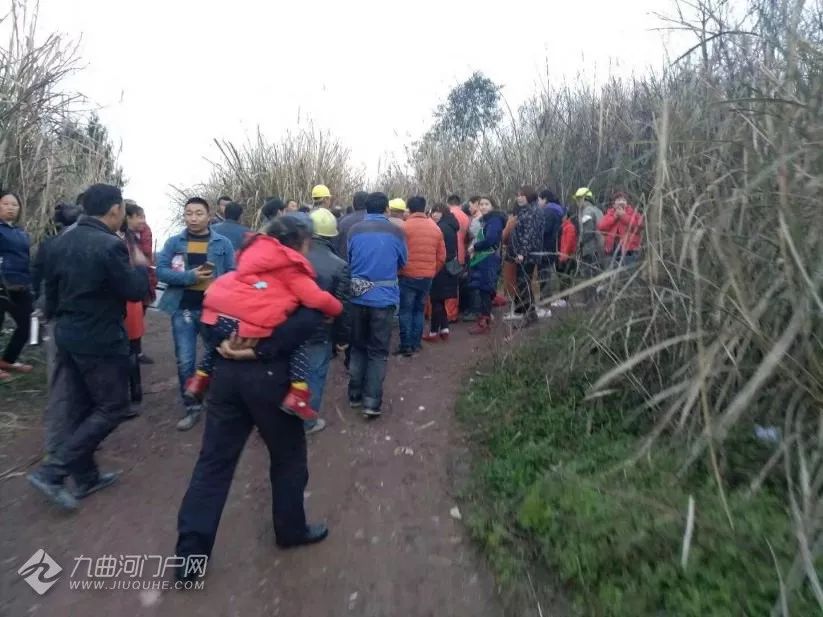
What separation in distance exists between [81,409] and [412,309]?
165 inches

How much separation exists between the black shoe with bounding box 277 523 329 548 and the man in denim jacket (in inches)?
93.5

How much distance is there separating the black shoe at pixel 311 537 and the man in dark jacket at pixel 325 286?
1.40m

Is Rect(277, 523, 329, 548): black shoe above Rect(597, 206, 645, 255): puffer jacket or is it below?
below

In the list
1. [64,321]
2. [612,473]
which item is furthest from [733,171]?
[64,321]

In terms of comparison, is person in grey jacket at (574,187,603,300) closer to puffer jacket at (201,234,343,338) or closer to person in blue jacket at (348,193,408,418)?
person in blue jacket at (348,193,408,418)

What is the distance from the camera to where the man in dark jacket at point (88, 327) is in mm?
4461

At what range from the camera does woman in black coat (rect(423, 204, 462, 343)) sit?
29.9 ft

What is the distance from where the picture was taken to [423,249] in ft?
25.4

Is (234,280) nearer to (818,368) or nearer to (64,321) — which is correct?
(64,321)

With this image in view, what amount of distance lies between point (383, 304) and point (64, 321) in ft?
8.76

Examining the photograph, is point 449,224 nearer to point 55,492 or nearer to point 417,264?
point 417,264

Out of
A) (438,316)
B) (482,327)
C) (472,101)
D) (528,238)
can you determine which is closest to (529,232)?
(528,238)

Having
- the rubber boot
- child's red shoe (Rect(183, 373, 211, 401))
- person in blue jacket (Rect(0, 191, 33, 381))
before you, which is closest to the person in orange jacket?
the rubber boot

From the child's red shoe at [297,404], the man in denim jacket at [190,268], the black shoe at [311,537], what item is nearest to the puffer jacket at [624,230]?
the child's red shoe at [297,404]
